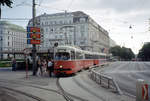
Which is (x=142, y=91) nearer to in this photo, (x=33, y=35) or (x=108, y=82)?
(x=108, y=82)

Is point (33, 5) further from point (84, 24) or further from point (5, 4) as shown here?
point (84, 24)

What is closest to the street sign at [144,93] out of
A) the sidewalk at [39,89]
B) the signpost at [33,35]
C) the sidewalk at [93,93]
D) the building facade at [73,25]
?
the sidewalk at [93,93]

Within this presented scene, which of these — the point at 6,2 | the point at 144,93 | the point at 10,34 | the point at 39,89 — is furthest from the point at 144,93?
the point at 10,34

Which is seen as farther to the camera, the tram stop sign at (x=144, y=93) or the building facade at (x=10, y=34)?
the building facade at (x=10, y=34)

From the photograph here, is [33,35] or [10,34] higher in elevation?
[10,34]

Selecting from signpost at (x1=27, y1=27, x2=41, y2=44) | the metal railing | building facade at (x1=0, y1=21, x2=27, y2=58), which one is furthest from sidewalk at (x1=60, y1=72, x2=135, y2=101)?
building facade at (x1=0, y1=21, x2=27, y2=58)

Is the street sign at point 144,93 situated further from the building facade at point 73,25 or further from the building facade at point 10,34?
the building facade at point 73,25

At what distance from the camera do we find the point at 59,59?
16.3m

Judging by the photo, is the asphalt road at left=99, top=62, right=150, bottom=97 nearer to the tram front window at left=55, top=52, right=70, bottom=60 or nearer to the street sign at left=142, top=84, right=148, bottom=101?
the street sign at left=142, top=84, right=148, bottom=101

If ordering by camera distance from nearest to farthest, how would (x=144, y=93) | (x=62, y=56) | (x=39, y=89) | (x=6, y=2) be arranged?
(x=144, y=93) < (x=6, y=2) < (x=39, y=89) < (x=62, y=56)

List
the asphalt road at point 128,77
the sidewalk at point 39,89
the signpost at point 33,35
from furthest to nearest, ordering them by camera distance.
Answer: the signpost at point 33,35 < the asphalt road at point 128,77 < the sidewalk at point 39,89

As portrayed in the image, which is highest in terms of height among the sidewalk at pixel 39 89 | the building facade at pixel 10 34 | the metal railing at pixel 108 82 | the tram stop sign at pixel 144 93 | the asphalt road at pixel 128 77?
the building facade at pixel 10 34

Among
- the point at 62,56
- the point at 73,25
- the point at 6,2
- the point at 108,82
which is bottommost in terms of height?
the point at 108,82

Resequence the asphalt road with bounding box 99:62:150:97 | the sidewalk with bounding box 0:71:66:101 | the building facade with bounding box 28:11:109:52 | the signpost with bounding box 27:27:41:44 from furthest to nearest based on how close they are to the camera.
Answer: the building facade with bounding box 28:11:109:52
the signpost with bounding box 27:27:41:44
the asphalt road with bounding box 99:62:150:97
the sidewalk with bounding box 0:71:66:101
